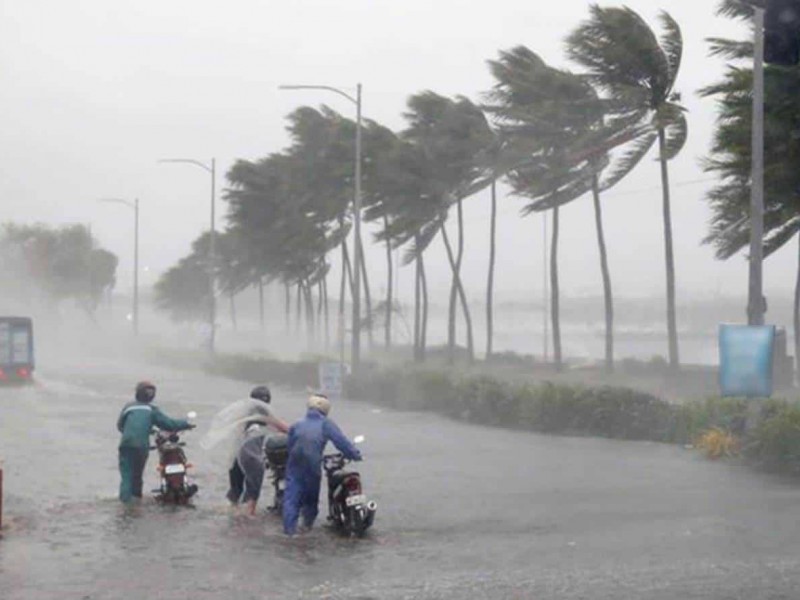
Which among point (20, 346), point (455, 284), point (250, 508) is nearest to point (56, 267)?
point (20, 346)

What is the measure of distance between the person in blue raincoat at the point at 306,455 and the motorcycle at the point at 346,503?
19 centimetres

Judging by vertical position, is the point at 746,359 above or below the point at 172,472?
above

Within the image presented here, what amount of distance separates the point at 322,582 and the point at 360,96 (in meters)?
30.7

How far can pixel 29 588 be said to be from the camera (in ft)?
41.3

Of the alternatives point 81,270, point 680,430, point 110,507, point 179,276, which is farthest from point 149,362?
point 110,507

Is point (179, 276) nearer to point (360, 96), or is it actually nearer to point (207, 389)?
point (207, 389)

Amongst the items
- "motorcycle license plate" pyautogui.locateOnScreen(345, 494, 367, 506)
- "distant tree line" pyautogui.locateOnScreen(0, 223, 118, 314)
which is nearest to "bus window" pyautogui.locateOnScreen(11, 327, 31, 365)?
"motorcycle license plate" pyautogui.locateOnScreen(345, 494, 367, 506)

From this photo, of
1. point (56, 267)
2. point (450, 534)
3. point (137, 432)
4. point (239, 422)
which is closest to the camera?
point (450, 534)

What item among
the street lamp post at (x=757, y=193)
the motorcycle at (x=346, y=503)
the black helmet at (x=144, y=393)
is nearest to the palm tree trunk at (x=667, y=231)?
the street lamp post at (x=757, y=193)

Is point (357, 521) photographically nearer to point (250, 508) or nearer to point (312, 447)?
point (312, 447)

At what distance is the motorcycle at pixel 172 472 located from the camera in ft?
59.1

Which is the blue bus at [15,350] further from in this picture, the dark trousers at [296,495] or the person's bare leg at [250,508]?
the dark trousers at [296,495]

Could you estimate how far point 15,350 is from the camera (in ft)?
186

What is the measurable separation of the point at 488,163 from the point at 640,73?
1163cm
